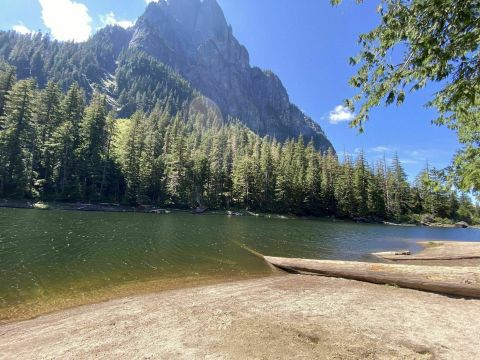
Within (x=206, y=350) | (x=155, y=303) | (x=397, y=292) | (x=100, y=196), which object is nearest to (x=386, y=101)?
(x=206, y=350)

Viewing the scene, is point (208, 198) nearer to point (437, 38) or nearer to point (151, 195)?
point (151, 195)

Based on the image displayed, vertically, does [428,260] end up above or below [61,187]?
below

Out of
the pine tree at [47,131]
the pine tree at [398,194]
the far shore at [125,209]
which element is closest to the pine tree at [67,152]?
the pine tree at [47,131]

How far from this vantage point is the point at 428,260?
21516 mm

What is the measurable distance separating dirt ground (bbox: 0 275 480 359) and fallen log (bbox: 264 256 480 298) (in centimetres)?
68

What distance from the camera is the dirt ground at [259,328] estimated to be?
654 cm

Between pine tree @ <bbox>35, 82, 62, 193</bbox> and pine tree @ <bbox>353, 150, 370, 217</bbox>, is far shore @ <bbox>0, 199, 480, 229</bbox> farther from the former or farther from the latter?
pine tree @ <bbox>35, 82, 62, 193</bbox>

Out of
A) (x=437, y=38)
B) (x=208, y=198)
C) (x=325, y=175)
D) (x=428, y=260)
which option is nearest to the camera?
(x=437, y=38)

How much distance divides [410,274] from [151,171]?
72.8 m

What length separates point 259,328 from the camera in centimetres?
792

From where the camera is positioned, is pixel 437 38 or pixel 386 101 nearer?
pixel 437 38

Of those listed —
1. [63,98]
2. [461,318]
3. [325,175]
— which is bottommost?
[461,318]

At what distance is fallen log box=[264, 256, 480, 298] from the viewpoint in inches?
451

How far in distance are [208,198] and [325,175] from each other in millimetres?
39503
